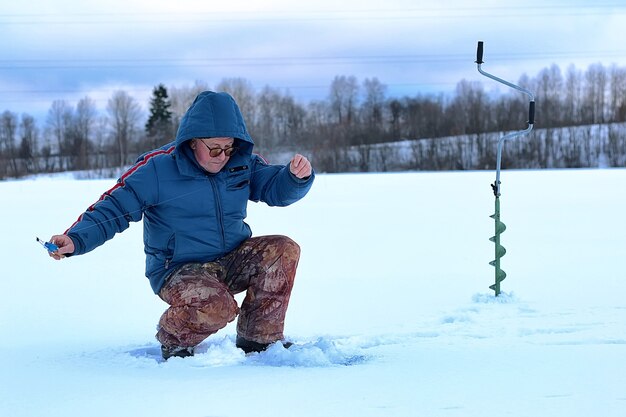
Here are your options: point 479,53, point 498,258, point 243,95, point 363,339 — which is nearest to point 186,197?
point 363,339

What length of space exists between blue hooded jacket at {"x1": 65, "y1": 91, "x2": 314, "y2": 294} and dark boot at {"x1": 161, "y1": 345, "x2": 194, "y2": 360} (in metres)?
0.28

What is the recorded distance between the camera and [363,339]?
10.4ft

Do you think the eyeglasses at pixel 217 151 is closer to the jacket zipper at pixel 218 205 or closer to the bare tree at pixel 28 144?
the jacket zipper at pixel 218 205

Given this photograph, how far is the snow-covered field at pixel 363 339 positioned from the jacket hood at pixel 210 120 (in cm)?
95

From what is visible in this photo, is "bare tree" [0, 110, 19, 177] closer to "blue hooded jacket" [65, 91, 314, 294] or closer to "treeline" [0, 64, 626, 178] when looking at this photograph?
"treeline" [0, 64, 626, 178]

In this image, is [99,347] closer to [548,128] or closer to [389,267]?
[389,267]

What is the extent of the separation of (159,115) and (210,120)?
4995 centimetres

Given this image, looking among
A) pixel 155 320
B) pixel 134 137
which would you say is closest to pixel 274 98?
pixel 134 137

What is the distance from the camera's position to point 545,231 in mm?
8258

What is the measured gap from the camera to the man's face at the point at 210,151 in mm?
2891

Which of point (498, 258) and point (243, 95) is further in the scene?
point (243, 95)

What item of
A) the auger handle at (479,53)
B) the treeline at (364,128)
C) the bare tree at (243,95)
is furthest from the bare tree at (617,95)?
the auger handle at (479,53)

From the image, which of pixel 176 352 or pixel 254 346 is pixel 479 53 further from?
pixel 176 352

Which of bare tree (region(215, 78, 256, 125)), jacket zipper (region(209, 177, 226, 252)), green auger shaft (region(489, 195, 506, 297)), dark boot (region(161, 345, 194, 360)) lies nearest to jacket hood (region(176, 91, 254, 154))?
jacket zipper (region(209, 177, 226, 252))
